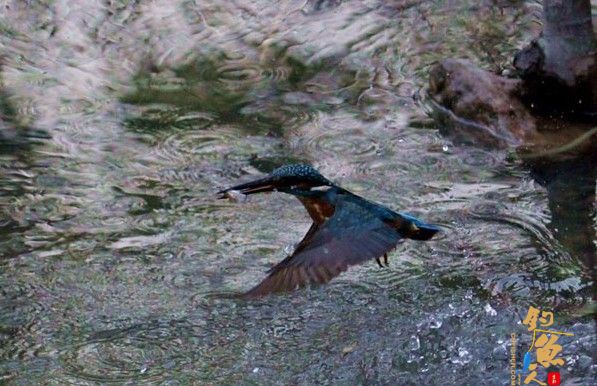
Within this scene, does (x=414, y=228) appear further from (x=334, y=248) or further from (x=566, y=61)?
(x=566, y=61)

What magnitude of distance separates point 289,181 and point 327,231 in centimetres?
22

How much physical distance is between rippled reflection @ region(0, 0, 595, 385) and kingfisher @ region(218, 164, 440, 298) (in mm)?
456

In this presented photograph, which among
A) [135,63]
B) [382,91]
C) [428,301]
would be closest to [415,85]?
[382,91]

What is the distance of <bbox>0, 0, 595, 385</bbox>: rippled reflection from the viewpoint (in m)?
4.04

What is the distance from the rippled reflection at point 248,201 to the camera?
13.2ft

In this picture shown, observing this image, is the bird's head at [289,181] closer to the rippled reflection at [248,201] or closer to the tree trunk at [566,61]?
the rippled reflection at [248,201]

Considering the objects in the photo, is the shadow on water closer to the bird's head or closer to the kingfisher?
the kingfisher

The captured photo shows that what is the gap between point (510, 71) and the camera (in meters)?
6.30

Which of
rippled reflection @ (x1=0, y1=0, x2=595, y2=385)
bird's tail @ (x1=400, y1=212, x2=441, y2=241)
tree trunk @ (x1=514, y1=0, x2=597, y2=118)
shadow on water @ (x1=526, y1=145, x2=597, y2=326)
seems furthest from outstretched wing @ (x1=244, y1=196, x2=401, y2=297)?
tree trunk @ (x1=514, y1=0, x2=597, y2=118)

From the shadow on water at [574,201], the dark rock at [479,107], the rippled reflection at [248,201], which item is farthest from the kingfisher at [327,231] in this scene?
the dark rock at [479,107]

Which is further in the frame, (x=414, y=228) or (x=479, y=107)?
(x=479, y=107)

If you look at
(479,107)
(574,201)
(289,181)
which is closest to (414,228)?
(289,181)

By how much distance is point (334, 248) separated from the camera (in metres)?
3.62

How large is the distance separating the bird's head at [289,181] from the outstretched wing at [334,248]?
0.12m
